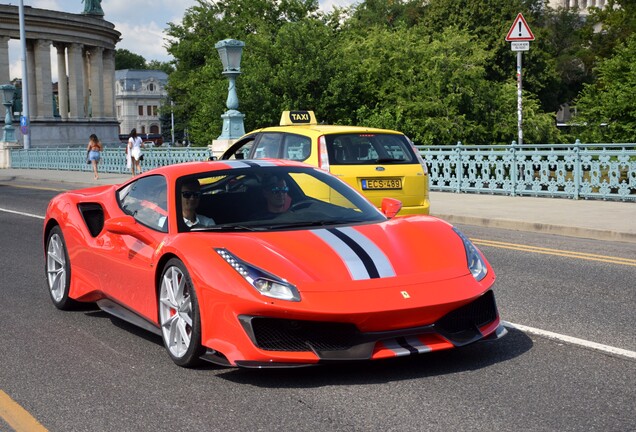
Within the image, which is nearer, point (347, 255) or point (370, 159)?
point (347, 255)

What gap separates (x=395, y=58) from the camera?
37688mm

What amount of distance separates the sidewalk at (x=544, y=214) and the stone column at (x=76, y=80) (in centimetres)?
6704

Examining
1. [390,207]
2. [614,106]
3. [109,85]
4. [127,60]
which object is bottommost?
[390,207]

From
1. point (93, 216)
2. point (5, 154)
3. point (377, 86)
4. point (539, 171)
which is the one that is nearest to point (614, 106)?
point (377, 86)

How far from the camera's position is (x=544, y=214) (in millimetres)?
15781

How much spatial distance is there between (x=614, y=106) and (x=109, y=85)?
6196cm

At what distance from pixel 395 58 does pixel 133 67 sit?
159398 mm

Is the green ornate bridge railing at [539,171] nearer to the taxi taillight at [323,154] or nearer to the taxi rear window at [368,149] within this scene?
the taxi rear window at [368,149]

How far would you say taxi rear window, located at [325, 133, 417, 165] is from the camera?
13.2 meters

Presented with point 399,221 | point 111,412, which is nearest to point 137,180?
point 399,221

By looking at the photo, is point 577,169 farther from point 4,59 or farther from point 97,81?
point 97,81

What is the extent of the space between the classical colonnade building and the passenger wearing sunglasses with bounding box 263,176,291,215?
72534mm

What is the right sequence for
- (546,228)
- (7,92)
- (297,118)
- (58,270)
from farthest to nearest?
(7,92), (297,118), (546,228), (58,270)

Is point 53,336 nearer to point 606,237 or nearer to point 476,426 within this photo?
point 476,426
